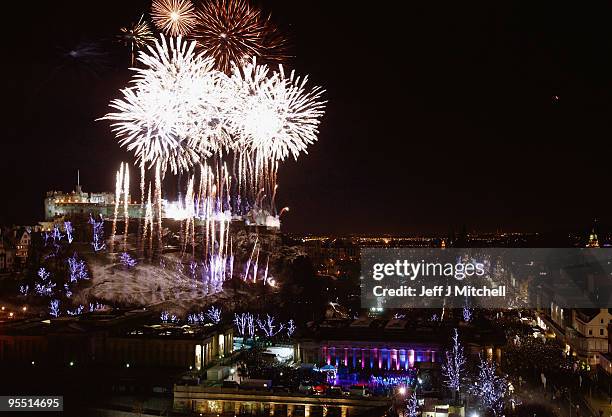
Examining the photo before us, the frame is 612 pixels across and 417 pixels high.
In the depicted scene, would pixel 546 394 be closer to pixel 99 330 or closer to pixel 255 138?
pixel 255 138

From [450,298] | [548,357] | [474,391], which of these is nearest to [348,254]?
[450,298]

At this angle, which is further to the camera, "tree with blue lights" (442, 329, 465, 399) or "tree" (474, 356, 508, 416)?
"tree with blue lights" (442, 329, 465, 399)

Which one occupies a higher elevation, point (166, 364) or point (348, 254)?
point (348, 254)

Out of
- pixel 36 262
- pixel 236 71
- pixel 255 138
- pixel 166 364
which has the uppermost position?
pixel 236 71

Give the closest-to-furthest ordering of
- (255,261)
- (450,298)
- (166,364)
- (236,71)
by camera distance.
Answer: (236,71), (166,364), (255,261), (450,298)

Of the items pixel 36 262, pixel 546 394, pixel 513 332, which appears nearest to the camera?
pixel 546 394

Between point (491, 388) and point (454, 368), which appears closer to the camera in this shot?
point (491, 388)

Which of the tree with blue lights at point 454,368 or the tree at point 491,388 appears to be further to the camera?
the tree with blue lights at point 454,368

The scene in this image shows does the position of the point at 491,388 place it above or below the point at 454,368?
above

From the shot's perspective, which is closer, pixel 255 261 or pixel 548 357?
pixel 548 357
